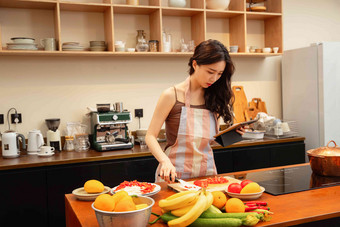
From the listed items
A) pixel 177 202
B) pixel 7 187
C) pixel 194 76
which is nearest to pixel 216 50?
pixel 194 76

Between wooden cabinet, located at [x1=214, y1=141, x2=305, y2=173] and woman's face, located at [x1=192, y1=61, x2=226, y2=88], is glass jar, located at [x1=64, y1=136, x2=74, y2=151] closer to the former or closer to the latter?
wooden cabinet, located at [x1=214, y1=141, x2=305, y2=173]

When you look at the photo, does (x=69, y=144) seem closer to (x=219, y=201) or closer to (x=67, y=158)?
(x=67, y=158)

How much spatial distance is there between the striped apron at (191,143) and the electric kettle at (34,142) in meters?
1.45

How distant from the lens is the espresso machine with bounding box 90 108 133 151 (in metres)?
3.36

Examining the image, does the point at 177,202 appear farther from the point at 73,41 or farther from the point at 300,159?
the point at 300,159

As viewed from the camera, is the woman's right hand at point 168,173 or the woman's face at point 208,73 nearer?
the woman's right hand at point 168,173

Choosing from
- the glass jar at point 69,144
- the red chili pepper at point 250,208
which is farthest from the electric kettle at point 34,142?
the red chili pepper at point 250,208

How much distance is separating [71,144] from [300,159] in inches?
91.4

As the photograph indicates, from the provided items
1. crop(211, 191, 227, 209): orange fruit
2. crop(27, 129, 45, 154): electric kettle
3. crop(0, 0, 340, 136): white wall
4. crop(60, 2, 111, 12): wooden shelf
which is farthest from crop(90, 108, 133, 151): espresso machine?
crop(211, 191, 227, 209): orange fruit

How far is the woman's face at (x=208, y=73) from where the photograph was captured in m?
2.14

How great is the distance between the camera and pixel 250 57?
4.38 m

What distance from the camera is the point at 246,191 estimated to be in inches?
66.0

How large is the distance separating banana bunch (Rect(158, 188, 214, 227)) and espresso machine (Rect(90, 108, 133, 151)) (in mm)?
2006

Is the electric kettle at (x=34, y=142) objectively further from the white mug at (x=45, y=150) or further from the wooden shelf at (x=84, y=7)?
the wooden shelf at (x=84, y=7)
